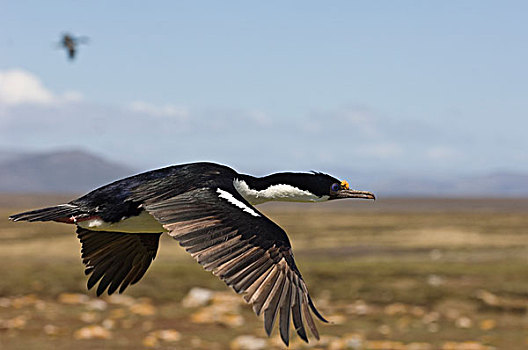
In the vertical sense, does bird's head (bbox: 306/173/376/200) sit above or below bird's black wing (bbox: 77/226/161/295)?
above

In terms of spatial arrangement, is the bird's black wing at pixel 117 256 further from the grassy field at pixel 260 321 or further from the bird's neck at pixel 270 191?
the grassy field at pixel 260 321

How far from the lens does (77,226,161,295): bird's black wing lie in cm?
753

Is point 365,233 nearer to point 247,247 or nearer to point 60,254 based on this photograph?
point 60,254

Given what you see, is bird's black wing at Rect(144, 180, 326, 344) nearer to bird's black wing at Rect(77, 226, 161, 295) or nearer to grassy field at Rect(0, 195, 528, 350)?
bird's black wing at Rect(77, 226, 161, 295)

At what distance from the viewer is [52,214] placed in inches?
250

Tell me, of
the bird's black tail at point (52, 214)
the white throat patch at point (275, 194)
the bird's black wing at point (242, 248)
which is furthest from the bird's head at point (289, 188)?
the bird's black tail at point (52, 214)

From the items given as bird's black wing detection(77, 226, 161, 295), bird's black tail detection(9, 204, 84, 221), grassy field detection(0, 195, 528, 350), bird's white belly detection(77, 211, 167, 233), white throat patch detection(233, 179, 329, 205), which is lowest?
grassy field detection(0, 195, 528, 350)

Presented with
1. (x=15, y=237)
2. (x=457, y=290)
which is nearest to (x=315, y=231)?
(x=15, y=237)

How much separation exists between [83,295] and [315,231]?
2956 centimetres

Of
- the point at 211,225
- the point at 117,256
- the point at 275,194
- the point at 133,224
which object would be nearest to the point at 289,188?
the point at 275,194

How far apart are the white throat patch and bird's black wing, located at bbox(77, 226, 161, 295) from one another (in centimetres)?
132

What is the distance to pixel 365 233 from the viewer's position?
1794 inches

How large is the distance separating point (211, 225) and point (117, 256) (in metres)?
2.29

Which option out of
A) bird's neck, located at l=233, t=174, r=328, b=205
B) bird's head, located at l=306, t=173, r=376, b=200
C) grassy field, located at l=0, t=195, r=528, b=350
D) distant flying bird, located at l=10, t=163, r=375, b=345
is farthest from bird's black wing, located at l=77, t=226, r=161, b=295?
grassy field, located at l=0, t=195, r=528, b=350
